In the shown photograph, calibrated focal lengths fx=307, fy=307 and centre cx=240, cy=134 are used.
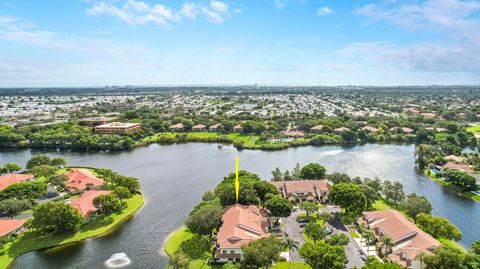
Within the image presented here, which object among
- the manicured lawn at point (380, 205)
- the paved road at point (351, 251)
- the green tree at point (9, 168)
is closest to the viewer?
the paved road at point (351, 251)

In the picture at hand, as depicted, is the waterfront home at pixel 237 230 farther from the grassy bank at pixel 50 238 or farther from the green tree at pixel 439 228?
the green tree at pixel 439 228

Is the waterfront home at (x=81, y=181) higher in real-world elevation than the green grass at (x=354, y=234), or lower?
higher

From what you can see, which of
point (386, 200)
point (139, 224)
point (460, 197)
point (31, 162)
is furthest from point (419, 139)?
point (31, 162)

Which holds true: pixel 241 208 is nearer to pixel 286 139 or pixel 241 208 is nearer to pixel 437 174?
pixel 437 174

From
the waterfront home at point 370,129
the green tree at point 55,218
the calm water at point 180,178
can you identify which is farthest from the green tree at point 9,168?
the waterfront home at point 370,129

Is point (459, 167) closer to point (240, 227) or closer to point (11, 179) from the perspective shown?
point (240, 227)

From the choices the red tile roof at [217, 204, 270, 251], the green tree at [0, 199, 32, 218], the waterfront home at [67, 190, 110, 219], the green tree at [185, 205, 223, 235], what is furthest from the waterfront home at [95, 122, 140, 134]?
the green tree at [185, 205, 223, 235]
